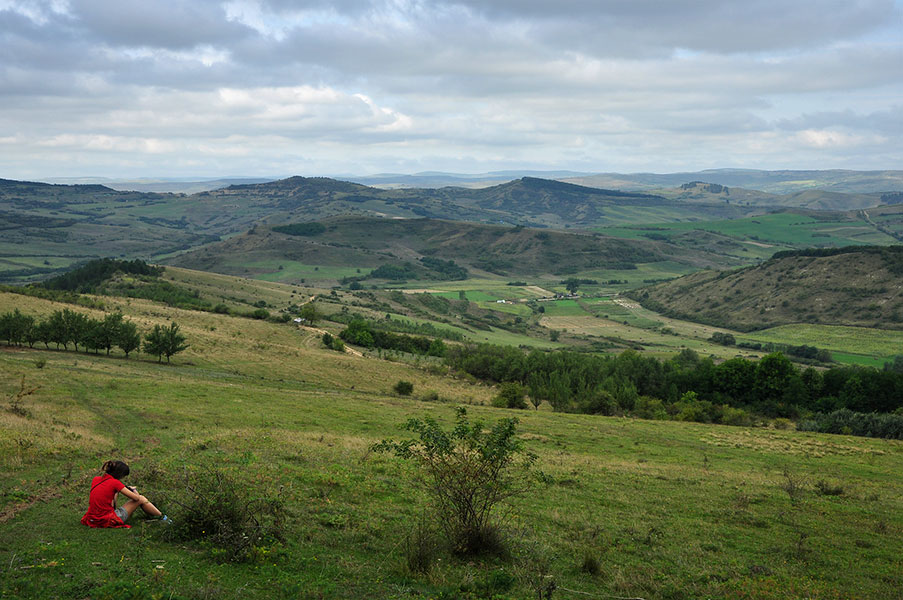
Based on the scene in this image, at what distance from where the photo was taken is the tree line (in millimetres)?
65312

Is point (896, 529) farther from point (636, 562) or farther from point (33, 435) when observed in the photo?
point (33, 435)

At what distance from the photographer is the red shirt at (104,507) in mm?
13539

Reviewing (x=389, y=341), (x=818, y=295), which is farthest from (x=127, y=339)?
(x=818, y=295)

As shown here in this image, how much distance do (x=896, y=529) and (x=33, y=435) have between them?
30744 millimetres

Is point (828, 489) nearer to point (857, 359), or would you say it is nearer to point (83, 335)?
point (83, 335)

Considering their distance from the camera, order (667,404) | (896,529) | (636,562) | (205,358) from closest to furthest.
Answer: (636,562), (896,529), (205,358), (667,404)

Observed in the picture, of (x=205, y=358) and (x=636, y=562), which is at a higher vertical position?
(x=636, y=562)

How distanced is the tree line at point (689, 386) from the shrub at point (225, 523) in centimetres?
5290

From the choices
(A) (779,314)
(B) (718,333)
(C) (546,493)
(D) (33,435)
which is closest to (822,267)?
(A) (779,314)

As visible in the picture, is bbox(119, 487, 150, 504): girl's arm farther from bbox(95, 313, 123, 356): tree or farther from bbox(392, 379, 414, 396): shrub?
bbox(95, 313, 123, 356): tree

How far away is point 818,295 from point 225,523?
642ft

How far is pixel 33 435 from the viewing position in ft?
72.4

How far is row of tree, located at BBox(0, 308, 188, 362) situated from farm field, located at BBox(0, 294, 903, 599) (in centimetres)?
1515

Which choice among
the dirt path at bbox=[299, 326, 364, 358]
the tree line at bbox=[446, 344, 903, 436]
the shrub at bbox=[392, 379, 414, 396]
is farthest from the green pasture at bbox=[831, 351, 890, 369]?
the shrub at bbox=[392, 379, 414, 396]
